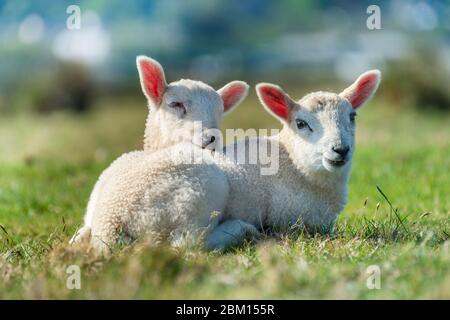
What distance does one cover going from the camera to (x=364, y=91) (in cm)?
714

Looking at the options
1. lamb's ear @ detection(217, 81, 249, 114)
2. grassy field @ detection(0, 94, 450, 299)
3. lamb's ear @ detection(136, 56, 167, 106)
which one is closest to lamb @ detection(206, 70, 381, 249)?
grassy field @ detection(0, 94, 450, 299)

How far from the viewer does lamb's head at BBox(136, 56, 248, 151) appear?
6953mm

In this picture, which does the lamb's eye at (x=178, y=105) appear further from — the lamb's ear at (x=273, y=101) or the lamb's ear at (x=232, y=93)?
the lamb's ear at (x=273, y=101)

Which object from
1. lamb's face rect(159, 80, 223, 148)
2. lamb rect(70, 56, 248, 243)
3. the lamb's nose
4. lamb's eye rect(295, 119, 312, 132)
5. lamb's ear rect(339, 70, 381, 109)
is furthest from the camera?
lamb's ear rect(339, 70, 381, 109)

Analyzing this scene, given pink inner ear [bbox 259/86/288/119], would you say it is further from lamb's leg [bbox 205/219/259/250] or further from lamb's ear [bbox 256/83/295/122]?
lamb's leg [bbox 205/219/259/250]

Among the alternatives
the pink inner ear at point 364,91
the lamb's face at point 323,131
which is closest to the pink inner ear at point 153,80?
the lamb's face at point 323,131

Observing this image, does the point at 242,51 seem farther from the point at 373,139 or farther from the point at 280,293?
the point at 280,293

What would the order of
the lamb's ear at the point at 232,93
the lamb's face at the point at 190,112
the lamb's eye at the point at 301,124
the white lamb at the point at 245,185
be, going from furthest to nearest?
the lamb's ear at the point at 232,93, the lamb's face at the point at 190,112, the lamb's eye at the point at 301,124, the white lamb at the point at 245,185

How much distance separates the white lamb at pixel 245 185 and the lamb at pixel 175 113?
26 cm

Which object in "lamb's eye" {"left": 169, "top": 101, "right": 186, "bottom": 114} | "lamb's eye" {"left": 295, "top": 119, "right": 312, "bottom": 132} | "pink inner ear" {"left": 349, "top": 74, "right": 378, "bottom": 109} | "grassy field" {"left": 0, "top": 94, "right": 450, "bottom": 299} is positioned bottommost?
Result: "grassy field" {"left": 0, "top": 94, "right": 450, "bottom": 299}

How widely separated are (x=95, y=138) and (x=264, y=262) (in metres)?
16.5

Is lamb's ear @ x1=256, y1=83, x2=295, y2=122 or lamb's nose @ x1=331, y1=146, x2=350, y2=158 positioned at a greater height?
lamb's ear @ x1=256, y1=83, x2=295, y2=122

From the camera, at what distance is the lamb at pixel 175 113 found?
22.4 ft
